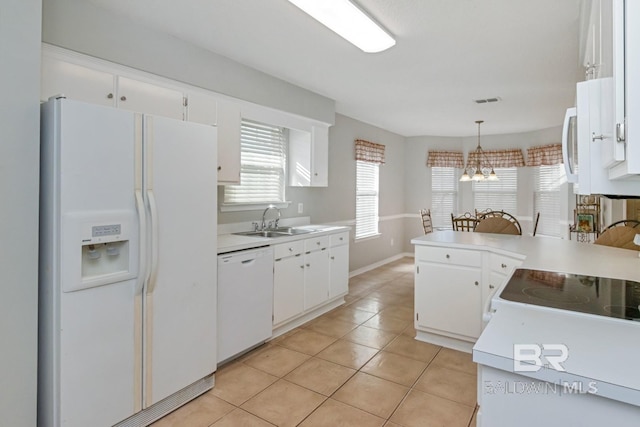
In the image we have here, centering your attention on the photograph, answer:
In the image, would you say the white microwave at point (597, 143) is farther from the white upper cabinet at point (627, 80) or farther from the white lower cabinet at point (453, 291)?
the white lower cabinet at point (453, 291)

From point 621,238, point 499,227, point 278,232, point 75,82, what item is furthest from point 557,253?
point 75,82

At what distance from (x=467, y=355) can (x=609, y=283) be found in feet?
5.26

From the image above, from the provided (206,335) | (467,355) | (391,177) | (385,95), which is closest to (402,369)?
(467,355)

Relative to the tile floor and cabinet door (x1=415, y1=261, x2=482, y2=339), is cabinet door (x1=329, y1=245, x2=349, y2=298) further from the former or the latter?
cabinet door (x1=415, y1=261, x2=482, y2=339)

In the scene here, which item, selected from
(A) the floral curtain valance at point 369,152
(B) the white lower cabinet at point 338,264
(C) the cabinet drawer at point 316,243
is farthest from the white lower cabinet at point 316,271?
(A) the floral curtain valance at point 369,152

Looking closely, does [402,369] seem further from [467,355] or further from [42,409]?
[42,409]

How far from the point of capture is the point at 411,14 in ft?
7.66

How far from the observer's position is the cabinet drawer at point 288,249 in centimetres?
316

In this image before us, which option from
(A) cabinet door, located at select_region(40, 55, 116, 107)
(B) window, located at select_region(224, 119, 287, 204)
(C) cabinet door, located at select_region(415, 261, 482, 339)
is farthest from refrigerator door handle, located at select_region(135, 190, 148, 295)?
(C) cabinet door, located at select_region(415, 261, 482, 339)

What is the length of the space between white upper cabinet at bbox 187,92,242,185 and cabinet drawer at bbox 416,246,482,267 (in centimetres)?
174

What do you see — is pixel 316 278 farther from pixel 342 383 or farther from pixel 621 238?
pixel 621 238

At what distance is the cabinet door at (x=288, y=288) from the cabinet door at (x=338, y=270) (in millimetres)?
564

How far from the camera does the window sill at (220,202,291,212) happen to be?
11.0 ft

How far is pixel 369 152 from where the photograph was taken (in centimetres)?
581
